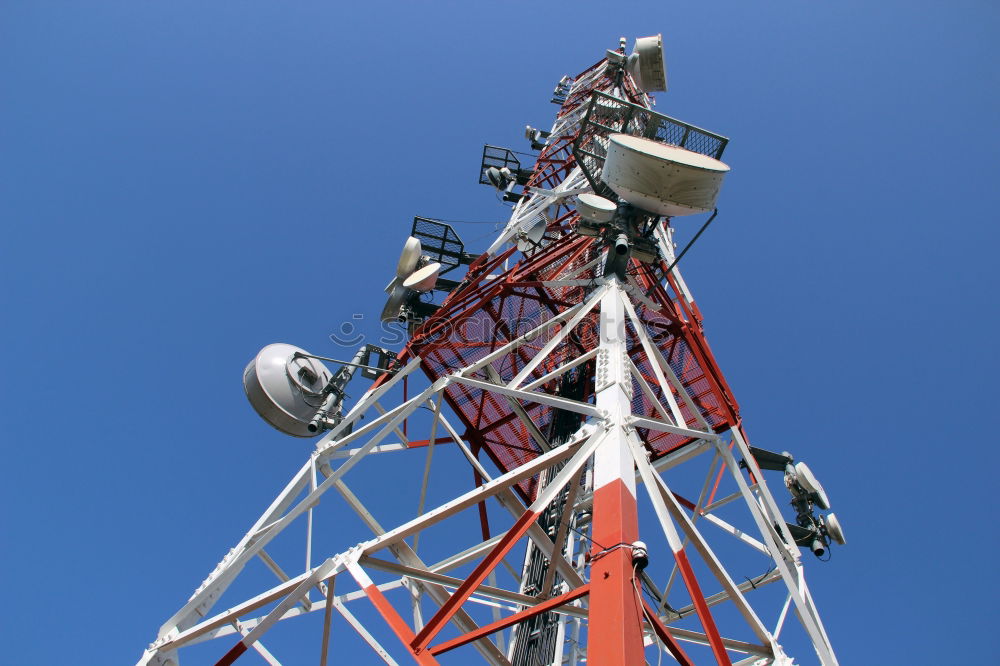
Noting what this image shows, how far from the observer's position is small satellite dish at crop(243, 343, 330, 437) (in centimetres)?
1052

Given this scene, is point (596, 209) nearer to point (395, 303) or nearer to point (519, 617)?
point (395, 303)

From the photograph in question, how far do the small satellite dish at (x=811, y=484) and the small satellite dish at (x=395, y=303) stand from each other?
294 inches

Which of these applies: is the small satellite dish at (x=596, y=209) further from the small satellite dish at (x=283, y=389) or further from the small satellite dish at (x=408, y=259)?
the small satellite dish at (x=283, y=389)

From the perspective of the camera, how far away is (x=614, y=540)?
15.9 feet

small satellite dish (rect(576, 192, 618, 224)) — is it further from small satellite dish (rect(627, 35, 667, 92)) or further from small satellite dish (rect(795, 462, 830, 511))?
small satellite dish (rect(627, 35, 667, 92))

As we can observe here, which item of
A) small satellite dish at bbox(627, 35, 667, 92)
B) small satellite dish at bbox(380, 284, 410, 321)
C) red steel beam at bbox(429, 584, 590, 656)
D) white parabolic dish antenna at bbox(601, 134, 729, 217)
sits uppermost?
small satellite dish at bbox(627, 35, 667, 92)

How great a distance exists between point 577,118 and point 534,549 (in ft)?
A: 42.6

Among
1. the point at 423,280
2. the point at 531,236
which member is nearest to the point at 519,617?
the point at 423,280

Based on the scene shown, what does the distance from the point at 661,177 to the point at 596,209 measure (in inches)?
42.5

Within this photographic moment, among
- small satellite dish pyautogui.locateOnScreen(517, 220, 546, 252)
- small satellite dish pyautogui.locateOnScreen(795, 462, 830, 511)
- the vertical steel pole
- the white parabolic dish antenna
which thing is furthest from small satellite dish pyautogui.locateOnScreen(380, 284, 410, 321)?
small satellite dish pyautogui.locateOnScreen(795, 462, 830, 511)

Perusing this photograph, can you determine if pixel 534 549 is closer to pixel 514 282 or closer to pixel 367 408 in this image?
pixel 367 408

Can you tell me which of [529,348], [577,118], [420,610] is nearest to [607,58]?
[577,118]

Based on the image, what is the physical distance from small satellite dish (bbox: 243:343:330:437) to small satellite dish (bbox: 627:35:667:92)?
13526 mm

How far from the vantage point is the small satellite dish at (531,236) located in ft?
41.5
